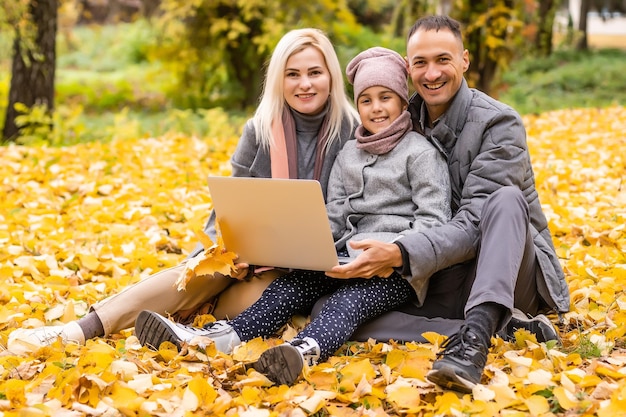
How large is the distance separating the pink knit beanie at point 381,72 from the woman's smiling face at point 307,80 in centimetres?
20

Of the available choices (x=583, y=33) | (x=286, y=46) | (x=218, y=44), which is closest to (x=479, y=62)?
(x=218, y=44)

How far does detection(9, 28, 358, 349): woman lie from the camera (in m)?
3.04

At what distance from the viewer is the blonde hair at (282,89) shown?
3.20 meters

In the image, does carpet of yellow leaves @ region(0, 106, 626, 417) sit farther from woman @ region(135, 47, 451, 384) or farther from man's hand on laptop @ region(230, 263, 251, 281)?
man's hand on laptop @ region(230, 263, 251, 281)

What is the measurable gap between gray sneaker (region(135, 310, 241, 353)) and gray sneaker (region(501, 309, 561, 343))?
984 mm

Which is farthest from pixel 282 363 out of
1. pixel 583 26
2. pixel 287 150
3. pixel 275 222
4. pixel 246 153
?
pixel 583 26

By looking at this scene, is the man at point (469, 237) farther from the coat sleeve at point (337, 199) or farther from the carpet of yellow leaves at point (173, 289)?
the coat sleeve at point (337, 199)

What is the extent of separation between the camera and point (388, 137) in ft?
9.61

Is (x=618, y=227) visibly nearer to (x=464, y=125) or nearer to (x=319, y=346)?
(x=464, y=125)

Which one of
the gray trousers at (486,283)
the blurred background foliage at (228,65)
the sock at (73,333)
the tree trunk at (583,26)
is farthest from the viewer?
the tree trunk at (583,26)

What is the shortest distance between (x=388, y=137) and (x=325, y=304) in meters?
0.69

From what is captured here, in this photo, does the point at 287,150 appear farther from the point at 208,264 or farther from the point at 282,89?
the point at 208,264

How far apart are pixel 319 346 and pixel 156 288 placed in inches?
31.5

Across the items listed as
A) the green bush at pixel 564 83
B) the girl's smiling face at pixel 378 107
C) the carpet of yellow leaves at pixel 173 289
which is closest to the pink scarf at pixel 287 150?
the girl's smiling face at pixel 378 107
